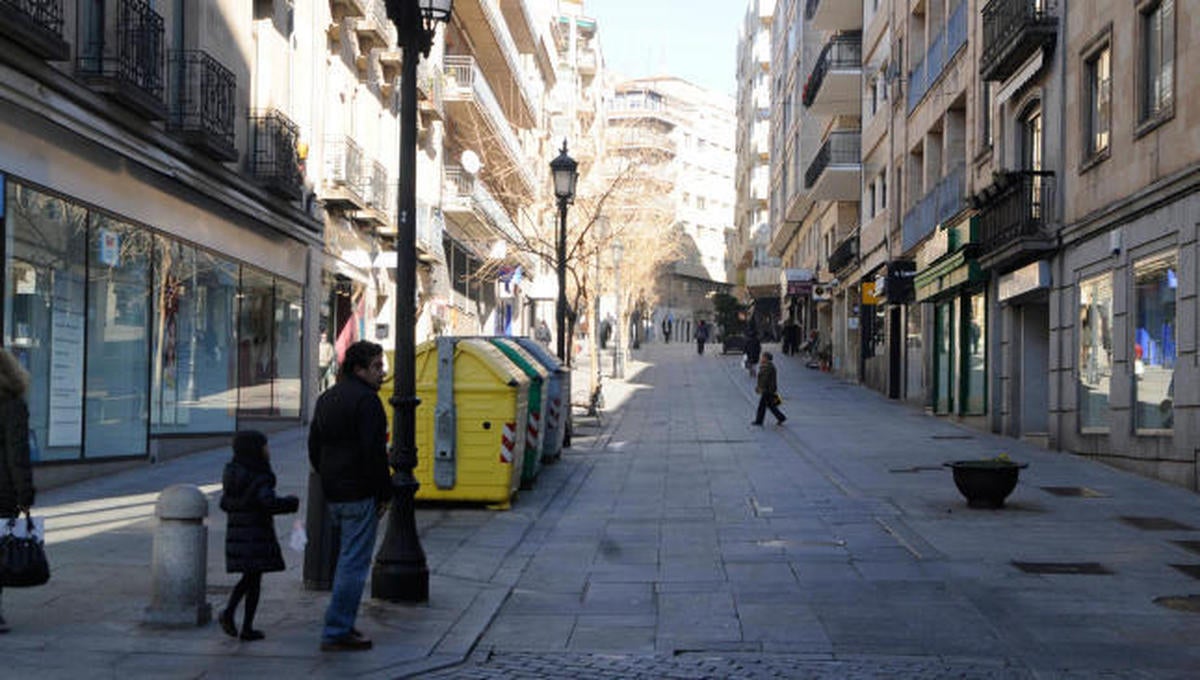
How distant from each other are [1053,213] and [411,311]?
14.5m

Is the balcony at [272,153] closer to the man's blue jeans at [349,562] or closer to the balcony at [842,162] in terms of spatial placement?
the man's blue jeans at [349,562]

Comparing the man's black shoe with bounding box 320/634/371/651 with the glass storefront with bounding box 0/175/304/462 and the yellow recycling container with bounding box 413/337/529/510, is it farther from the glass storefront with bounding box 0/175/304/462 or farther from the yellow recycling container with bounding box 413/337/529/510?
the glass storefront with bounding box 0/175/304/462

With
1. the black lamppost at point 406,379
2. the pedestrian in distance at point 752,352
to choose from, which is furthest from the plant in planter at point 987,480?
the pedestrian in distance at point 752,352

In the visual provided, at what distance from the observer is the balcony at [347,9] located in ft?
85.8

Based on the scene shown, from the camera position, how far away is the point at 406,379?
8.52 meters

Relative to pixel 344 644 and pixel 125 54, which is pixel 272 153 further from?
pixel 344 644

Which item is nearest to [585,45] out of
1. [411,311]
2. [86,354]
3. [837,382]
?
[837,382]

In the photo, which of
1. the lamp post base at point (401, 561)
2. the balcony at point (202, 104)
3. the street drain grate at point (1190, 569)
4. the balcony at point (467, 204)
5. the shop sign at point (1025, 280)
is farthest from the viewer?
the balcony at point (467, 204)

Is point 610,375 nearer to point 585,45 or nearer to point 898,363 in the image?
point 898,363

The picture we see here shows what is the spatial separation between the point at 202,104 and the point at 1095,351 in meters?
13.1

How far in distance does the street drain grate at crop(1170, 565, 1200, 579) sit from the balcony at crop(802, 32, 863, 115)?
3248cm

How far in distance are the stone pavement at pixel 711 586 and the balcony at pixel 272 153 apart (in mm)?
5725

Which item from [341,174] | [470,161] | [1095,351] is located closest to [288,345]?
[341,174]

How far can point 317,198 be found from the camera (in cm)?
2492
